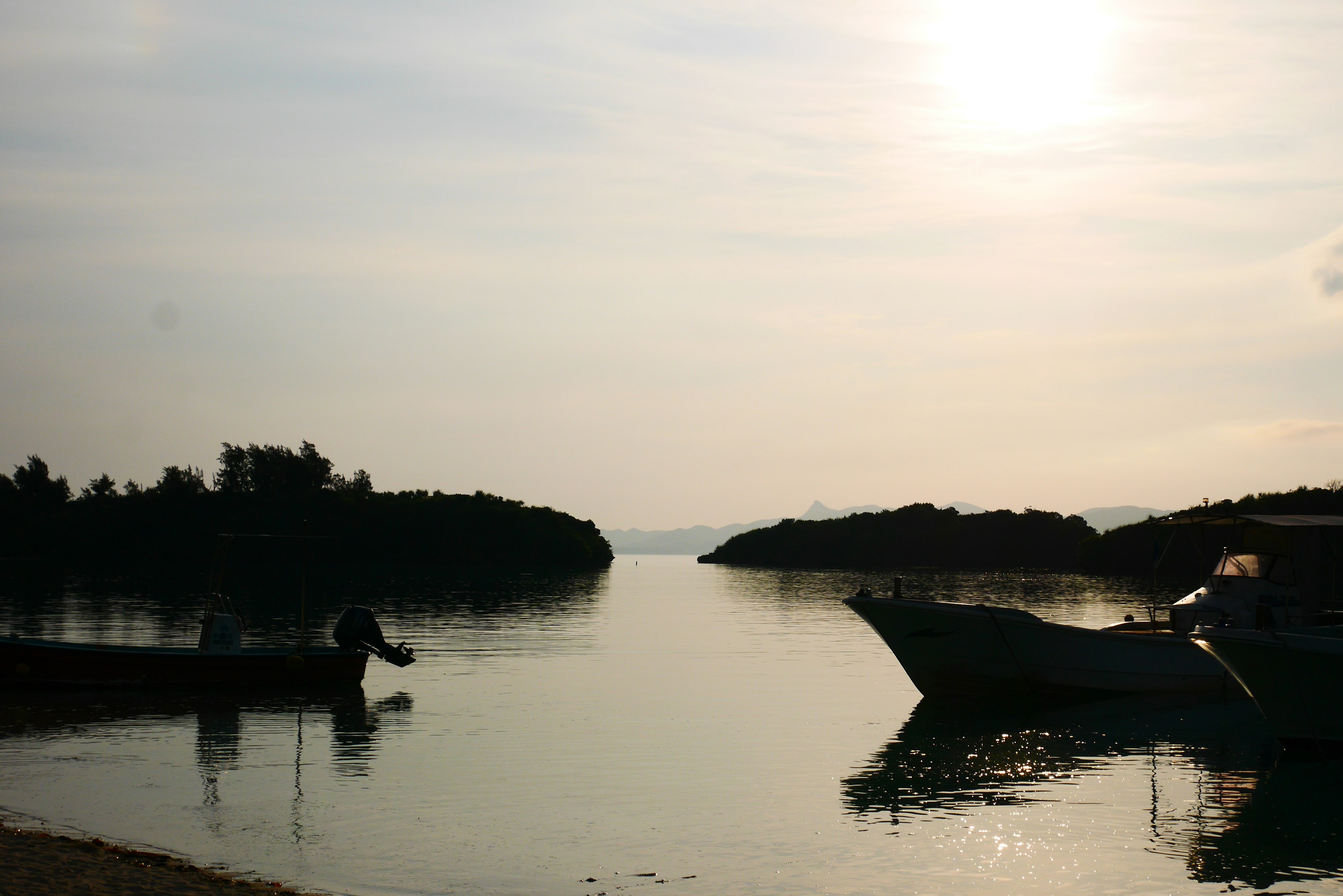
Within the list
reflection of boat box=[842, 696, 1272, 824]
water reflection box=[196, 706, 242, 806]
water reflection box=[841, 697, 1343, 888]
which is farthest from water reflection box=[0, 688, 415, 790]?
water reflection box=[841, 697, 1343, 888]

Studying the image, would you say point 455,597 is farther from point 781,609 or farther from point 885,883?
point 885,883

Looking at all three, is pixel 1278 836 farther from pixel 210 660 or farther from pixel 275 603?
pixel 275 603

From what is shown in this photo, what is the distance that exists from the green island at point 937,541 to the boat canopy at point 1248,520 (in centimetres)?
13059

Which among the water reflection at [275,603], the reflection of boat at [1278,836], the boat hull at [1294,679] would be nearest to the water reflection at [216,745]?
the reflection of boat at [1278,836]

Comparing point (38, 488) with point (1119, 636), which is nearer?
point (1119, 636)

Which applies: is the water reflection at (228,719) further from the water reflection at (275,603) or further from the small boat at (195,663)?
the water reflection at (275,603)

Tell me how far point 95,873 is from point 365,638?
19.2m

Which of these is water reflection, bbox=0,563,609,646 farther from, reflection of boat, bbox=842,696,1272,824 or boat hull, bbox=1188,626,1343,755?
boat hull, bbox=1188,626,1343,755

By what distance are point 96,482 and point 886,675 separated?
18323 centimetres

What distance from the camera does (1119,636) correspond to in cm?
2780

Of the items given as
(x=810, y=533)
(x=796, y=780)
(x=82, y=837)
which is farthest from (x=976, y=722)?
(x=810, y=533)

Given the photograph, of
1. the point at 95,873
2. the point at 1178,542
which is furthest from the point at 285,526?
the point at 95,873

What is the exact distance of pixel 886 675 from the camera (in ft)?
117

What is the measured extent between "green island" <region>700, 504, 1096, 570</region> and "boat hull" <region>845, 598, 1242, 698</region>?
431 ft
